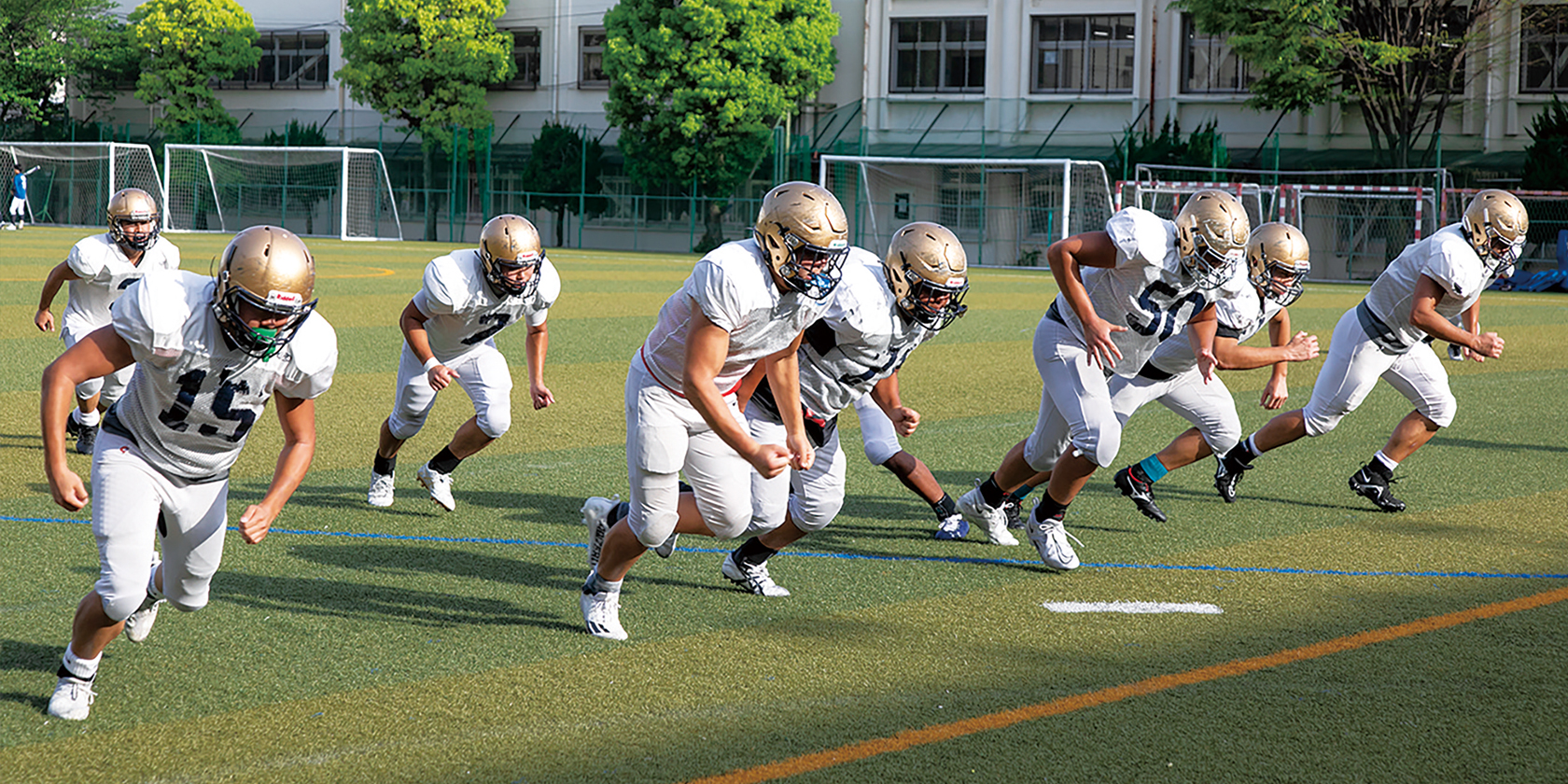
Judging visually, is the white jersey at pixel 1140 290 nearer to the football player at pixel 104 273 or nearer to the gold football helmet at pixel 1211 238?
the gold football helmet at pixel 1211 238

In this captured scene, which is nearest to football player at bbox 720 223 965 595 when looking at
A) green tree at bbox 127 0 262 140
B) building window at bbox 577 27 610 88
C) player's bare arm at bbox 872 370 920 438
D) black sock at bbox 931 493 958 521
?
player's bare arm at bbox 872 370 920 438

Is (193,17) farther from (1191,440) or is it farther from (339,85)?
(1191,440)

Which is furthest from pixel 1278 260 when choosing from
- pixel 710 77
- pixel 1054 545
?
pixel 710 77

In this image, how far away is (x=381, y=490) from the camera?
7.65 meters

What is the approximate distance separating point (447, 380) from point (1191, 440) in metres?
3.90

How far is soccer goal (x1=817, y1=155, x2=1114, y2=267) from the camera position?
35.2 m

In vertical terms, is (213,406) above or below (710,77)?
below

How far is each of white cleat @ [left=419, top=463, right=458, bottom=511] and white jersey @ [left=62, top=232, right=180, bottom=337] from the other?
2290 millimetres

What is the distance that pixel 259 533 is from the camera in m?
4.22

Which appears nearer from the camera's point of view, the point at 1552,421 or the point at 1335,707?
the point at 1335,707

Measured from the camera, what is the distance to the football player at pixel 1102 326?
21.7ft

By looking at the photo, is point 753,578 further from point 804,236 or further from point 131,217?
point 131,217

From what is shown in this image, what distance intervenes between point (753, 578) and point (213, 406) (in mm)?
2417

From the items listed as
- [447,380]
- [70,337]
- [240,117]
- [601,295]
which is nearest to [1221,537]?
[447,380]
